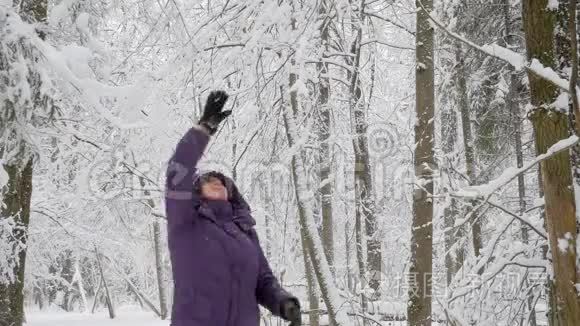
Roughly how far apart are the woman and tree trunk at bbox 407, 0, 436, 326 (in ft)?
5.64

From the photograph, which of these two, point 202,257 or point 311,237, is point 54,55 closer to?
point 311,237

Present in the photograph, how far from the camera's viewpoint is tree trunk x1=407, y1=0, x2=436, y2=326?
4473 mm

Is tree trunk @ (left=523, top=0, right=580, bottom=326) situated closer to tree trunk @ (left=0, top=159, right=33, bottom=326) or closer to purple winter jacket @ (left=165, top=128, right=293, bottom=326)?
purple winter jacket @ (left=165, top=128, right=293, bottom=326)

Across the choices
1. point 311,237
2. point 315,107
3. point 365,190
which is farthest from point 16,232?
point 365,190

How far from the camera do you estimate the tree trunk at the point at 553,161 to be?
3.13 m

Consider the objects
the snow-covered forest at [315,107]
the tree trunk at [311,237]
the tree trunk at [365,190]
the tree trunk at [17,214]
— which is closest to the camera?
the snow-covered forest at [315,107]

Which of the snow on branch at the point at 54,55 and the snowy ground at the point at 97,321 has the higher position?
the snow on branch at the point at 54,55

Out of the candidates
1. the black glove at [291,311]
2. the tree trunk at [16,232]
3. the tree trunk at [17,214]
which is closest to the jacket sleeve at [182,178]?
the black glove at [291,311]

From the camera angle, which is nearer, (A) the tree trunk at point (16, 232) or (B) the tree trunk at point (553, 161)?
(B) the tree trunk at point (553, 161)

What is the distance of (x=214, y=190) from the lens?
309cm

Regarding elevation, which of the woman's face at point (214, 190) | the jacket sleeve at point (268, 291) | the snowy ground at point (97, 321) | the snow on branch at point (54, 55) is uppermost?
the snow on branch at point (54, 55)

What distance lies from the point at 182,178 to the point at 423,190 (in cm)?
221

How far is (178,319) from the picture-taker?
287cm

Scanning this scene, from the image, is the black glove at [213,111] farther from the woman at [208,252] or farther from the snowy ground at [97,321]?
the snowy ground at [97,321]
